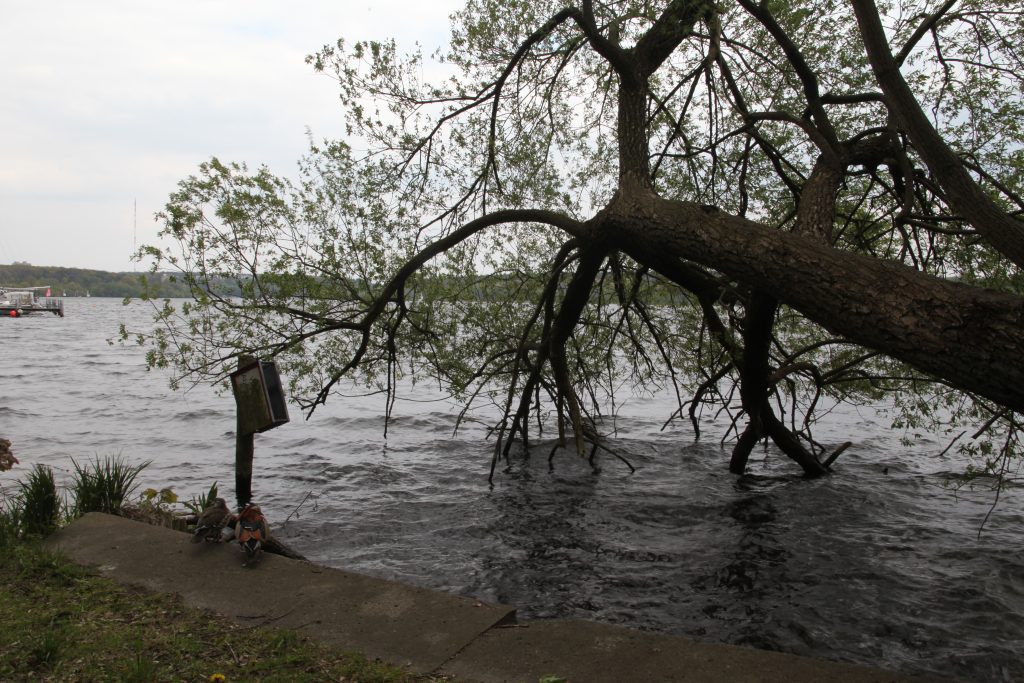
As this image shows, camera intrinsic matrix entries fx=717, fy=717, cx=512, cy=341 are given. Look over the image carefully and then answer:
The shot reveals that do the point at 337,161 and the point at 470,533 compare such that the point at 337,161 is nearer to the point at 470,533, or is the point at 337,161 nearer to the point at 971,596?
the point at 470,533

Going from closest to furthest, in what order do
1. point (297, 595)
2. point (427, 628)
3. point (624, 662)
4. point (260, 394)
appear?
1. point (624, 662)
2. point (427, 628)
3. point (297, 595)
4. point (260, 394)

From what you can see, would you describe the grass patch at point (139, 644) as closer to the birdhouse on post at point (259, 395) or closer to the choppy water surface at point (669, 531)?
the birdhouse on post at point (259, 395)

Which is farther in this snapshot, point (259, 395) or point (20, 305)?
point (20, 305)

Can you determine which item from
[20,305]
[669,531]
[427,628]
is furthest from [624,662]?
[20,305]

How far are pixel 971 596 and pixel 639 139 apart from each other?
19.1 feet

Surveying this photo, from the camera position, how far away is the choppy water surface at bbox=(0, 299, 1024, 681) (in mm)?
6535

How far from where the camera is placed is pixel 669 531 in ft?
30.0

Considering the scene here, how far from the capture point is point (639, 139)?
7973mm

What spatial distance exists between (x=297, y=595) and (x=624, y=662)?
241cm

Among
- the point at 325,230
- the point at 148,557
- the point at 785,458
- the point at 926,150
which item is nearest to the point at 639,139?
the point at 926,150

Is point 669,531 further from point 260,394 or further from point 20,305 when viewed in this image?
point 20,305

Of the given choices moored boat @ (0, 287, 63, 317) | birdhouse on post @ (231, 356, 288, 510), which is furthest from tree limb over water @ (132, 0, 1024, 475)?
moored boat @ (0, 287, 63, 317)

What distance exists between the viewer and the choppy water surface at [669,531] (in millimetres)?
6535

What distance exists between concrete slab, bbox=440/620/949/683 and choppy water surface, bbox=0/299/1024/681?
5.64 ft
